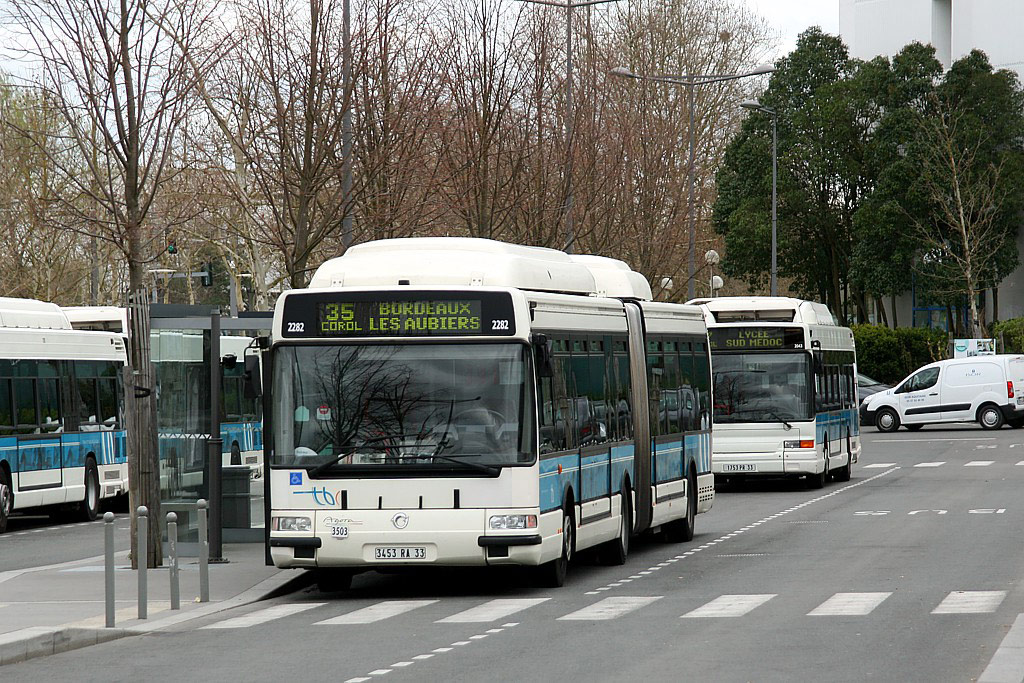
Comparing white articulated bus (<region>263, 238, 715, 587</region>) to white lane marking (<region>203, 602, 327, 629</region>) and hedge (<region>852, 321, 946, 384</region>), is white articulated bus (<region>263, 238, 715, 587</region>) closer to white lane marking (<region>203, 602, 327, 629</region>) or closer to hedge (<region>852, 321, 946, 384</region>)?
white lane marking (<region>203, 602, 327, 629</region>)

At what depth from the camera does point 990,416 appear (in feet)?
160

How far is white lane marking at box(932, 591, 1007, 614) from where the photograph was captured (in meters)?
12.9

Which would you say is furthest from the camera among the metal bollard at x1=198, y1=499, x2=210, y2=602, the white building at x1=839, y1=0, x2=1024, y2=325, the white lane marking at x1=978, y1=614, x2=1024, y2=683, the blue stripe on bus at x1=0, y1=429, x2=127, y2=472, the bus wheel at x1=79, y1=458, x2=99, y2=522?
the white building at x1=839, y1=0, x2=1024, y2=325

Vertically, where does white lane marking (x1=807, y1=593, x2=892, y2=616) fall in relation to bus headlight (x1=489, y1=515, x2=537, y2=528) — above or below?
below

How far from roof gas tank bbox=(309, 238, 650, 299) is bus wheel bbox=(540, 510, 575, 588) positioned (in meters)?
2.10

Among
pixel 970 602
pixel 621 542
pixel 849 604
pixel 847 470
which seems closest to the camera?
pixel 970 602

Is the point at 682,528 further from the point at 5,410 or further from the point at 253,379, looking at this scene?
the point at 5,410

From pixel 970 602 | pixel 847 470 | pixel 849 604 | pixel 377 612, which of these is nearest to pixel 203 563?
pixel 377 612

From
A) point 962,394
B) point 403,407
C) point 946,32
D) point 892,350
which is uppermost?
point 946,32

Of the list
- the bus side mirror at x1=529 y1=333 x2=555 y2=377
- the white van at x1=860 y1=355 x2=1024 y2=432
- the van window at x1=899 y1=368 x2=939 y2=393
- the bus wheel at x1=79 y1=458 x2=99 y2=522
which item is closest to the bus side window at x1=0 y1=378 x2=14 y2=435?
the bus wheel at x1=79 y1=458 x2=99 y2=522

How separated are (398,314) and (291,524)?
76.4 inches

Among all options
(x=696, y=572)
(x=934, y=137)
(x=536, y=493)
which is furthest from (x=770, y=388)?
(x=934, y=137)

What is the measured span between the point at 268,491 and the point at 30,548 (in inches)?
316

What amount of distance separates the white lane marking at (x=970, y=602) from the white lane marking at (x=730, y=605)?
1386mm
